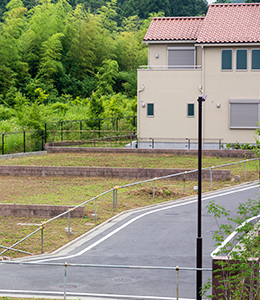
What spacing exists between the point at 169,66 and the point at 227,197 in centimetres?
1472

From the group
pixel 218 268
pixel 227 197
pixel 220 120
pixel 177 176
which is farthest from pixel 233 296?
pixel 220 120

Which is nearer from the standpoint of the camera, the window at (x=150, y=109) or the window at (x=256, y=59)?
the window at (x=256, y=59)

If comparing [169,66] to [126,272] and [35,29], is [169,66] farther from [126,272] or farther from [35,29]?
[35,29]

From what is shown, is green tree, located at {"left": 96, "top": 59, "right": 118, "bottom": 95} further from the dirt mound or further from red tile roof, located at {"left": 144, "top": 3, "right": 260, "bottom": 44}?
the dirt mound

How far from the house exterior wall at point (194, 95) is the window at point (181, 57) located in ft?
1.11

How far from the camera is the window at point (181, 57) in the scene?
34.1m

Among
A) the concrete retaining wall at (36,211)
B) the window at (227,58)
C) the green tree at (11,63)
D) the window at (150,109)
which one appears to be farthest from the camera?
the green tree at (11,63)

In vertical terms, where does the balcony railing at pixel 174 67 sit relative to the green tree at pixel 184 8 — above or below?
below

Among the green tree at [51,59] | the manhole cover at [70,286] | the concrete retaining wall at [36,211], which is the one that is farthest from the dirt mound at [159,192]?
the green tree at [51,59]

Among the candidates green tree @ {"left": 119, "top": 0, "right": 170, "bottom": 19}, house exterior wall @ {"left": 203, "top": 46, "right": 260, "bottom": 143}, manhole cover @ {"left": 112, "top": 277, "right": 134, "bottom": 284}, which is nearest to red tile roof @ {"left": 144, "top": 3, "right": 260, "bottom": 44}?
house exterior wall @ {"left": 203, "top": 46, "right": 260, "bottom": 143}

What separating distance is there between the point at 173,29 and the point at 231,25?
4.03 m

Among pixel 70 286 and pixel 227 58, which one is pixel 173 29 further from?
pixel 70 286

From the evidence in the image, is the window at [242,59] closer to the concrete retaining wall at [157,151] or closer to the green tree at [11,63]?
the concrete retaining wall at [157,151]

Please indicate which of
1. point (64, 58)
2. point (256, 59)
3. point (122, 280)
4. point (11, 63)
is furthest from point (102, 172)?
point (64, 58)
